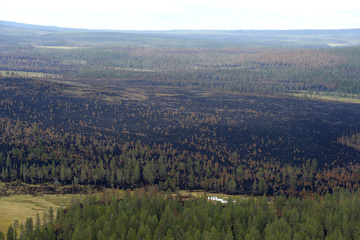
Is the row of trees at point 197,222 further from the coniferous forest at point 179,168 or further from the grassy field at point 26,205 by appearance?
the grassy field at point 26,205

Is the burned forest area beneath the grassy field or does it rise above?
above

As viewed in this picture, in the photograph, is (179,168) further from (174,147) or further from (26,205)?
(26,205)

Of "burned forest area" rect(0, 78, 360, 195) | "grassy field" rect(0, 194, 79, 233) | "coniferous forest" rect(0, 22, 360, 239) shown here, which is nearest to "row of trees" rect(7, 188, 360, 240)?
"coniferous forest" rect(0, 22, 360, 239)

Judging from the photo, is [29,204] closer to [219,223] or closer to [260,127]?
[219,223]

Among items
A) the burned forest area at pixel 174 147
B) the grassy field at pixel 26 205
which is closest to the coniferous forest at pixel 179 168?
the burned forest area at pixel 174 147

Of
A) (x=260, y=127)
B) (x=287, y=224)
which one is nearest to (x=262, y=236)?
(x=287, y=224)

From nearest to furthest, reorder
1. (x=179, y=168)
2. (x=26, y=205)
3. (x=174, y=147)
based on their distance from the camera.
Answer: (x=26, y=205) < (x=179, y=168) < (x=174, y=147)

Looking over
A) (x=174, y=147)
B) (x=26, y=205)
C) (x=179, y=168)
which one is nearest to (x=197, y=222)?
(x=26, y=205)

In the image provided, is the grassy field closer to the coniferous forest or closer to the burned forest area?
the coniferous forest
